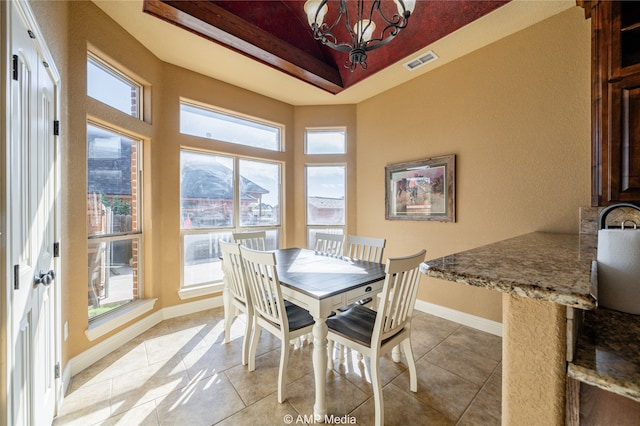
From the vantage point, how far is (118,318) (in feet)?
7.79

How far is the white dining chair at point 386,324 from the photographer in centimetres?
150

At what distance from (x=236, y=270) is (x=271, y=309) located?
0.49 meters

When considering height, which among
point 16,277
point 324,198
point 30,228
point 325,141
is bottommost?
point 16,277

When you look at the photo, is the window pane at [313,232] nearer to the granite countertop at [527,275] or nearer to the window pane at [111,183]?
the window pane at [111,183]

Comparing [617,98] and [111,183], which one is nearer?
[617,98]

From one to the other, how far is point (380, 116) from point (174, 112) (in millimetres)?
2745

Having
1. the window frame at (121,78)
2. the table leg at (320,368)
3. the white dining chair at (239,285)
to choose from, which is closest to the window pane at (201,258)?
Result: the white dining chair at (239,285)

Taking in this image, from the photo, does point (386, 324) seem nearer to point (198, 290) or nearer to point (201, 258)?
point (198, 290)

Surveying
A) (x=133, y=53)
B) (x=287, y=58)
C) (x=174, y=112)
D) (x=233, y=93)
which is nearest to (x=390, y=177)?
(x=287, y=58)

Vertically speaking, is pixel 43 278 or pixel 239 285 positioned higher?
pixel 43 278

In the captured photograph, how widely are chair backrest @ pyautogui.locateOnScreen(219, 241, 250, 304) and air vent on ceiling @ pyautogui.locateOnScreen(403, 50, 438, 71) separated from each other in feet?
9.08

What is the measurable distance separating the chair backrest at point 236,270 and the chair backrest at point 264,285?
0.06 metres

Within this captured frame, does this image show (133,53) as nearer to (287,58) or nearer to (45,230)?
(287,58)

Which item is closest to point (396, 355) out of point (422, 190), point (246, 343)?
point (246, 343)
